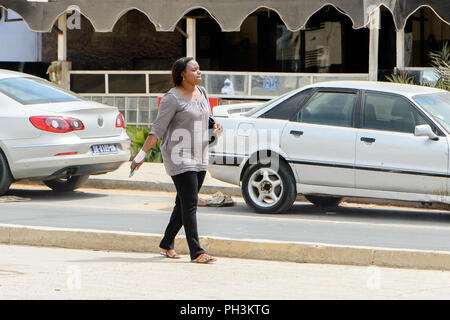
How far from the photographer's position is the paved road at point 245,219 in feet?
28.8

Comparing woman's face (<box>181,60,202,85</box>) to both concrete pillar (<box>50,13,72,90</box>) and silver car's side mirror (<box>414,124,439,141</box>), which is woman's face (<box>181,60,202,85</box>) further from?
concrete pillar (<box>50,13,72,90</box>)

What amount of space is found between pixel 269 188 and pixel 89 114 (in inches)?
105

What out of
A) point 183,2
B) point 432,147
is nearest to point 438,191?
point 432,147

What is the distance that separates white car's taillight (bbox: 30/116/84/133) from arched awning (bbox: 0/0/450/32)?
5.91m

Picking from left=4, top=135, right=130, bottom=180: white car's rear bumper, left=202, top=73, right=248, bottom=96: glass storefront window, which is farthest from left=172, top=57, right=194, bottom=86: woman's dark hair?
left=202, top=73, right=248, bottom=96: glass storefront window

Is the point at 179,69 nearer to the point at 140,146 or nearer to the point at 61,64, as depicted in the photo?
the point at 140,146

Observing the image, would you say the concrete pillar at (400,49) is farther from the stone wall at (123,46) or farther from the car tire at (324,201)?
the stone wall at (123,46)

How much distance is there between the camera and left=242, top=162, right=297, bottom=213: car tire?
1047cm

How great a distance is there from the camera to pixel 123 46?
2189 cm

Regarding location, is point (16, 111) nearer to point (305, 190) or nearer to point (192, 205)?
point (305, 190)

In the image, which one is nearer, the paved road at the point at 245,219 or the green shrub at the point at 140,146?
the paved road at the point at 245,219

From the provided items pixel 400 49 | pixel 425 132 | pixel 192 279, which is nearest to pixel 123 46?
pixel 400 49

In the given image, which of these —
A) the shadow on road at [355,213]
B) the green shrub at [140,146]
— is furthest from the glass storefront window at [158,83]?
the shadow on road at [355,213]

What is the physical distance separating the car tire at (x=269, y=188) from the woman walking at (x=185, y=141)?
3020mm
